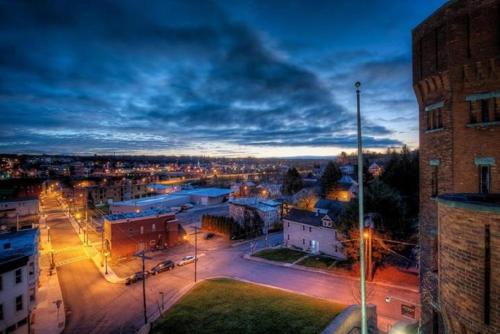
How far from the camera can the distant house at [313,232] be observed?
3603 centimetres

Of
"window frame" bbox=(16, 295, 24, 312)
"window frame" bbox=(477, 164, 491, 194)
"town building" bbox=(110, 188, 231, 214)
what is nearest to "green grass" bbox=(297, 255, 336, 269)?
"window frame" bbox=(477, 164, 491, 194)

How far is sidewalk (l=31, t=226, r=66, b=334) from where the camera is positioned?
22906 millimetres

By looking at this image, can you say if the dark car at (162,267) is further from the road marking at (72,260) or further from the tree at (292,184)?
the tree at (292,184)

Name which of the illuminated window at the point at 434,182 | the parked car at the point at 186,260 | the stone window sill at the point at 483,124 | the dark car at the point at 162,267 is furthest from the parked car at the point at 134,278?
the stone window sill at the point at 483,124

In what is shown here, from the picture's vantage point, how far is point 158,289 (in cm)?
2848

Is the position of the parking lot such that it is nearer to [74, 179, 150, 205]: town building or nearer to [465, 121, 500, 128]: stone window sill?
[74, 179, 150, 205]: town building

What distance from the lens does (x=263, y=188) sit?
97.9 m

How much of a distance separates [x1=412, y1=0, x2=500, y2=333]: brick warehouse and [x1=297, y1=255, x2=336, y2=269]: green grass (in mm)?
16692

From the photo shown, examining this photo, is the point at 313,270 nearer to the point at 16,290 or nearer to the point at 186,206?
the point at 16,290

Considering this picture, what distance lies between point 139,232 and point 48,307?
1593 cm

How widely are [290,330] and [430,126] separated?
50.6 feet

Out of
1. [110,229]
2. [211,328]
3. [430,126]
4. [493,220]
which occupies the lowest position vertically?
[211,328]

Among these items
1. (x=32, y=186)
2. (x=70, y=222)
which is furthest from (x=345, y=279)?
(x=32, y=186)

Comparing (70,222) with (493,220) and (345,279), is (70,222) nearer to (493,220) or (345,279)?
(345,279)
